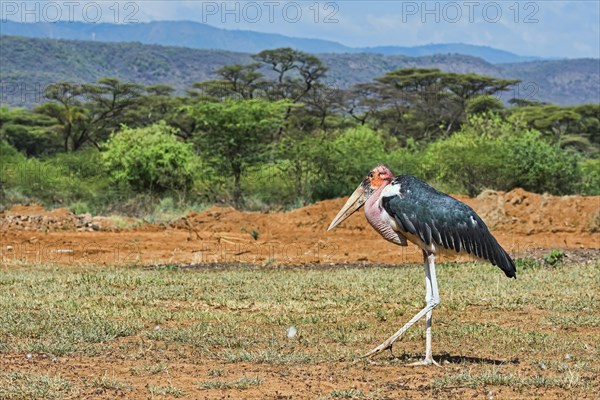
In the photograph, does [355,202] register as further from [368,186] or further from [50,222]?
[50,222]

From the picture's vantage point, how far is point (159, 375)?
23.7ft

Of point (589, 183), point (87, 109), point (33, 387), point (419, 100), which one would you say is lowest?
point (589, 183)

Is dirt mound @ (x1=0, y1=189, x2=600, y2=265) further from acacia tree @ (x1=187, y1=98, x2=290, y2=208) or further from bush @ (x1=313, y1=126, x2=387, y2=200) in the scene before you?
acacia tree @ (x1=187, y1=98, x2=290, y2=208)

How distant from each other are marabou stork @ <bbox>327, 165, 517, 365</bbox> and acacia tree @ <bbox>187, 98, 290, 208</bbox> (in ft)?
69.2

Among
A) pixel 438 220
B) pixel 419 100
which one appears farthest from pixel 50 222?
pixel 419 100

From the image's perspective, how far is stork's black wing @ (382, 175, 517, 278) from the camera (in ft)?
25.2

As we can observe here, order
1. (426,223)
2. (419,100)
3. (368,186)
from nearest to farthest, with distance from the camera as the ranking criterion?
(426,223) < (368,186) < (419,100)

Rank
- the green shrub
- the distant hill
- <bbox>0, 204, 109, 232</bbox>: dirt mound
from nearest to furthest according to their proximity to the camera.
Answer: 1. <bbox>0, 204, 109, 232</bbox>: dirt mound
2. the green shrub
3. the distant hill

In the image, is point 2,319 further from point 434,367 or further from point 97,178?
point 97,178

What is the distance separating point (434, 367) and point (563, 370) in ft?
3.24

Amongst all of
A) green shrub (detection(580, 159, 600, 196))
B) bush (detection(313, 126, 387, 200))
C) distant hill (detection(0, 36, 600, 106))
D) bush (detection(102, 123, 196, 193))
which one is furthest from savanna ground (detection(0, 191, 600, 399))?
distant hill (detection(0, 36, 600, 106))

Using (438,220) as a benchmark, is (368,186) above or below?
above

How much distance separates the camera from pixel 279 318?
33.4ft

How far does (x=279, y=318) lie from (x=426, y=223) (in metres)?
2.99
